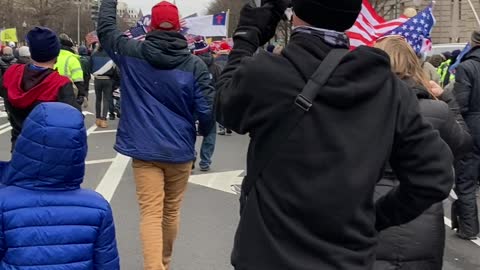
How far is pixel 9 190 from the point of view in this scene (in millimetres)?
2861

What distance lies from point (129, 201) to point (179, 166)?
3043mm

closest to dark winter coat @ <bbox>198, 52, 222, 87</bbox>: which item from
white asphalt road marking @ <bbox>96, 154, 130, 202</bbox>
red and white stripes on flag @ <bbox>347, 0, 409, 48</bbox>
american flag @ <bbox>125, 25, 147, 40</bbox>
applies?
white asphalt road marking @ <bbox>96, 154, 130, 202</bbox>

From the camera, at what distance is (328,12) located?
7.16ft

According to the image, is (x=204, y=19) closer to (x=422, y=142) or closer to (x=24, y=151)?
(x=24, y=151)

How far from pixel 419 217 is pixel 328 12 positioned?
1.32 m

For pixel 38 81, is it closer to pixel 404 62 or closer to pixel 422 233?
pixel 404 62

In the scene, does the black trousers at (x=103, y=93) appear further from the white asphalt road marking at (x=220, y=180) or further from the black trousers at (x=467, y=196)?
the black trousers at (x=467, y=196)

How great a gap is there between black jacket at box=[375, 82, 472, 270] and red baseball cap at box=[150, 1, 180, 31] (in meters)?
1.86

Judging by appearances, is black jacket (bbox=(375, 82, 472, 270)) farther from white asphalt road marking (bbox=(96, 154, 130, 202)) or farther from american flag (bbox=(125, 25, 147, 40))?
white asphalt road marking (bbox=(96, 154, 130, 202))

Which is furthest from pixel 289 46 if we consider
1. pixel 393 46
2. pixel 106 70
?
pixel 106 70

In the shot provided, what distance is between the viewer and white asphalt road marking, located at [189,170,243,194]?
8.55m

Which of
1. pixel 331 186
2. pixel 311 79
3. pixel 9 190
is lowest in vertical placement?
pixel 9 190

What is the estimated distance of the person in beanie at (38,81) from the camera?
487cm

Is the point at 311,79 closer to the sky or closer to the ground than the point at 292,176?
closer to the sky
